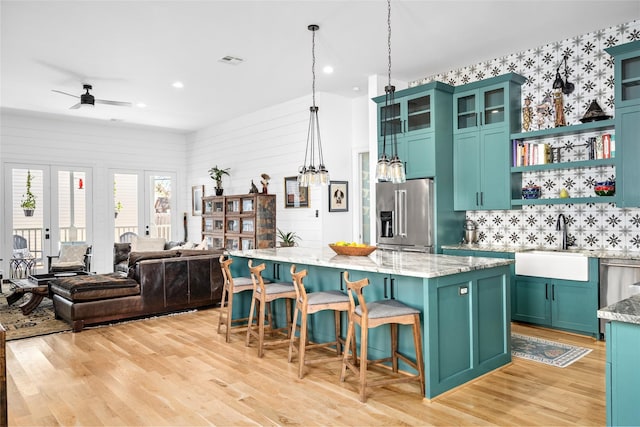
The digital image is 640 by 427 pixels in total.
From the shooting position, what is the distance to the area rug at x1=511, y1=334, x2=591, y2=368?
3863 mm

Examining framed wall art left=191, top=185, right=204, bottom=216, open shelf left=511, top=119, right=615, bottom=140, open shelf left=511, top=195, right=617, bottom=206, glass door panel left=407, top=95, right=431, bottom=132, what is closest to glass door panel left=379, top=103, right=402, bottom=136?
glass door panel left=407, top=95, right=431, bottom=132

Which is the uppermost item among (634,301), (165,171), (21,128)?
(21,128)

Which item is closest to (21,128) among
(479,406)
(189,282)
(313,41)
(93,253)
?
(93,253)

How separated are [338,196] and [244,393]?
4507 millimetres

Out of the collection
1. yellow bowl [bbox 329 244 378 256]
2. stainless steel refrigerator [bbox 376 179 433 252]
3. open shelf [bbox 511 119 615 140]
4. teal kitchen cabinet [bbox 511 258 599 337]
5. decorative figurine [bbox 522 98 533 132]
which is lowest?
teal kitchen cabinet [bbox 511 258 599 337]

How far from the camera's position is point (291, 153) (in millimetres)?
7781

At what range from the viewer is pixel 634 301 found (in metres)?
2.18

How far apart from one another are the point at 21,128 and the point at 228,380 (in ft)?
25.8

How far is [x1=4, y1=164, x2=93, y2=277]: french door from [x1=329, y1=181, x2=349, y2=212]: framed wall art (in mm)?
5496

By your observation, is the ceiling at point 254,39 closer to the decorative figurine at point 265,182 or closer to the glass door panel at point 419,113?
the glass door panel at point 419,113

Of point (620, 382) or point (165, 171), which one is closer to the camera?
point (620, 382)

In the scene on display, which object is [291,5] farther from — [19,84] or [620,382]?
[19,84]

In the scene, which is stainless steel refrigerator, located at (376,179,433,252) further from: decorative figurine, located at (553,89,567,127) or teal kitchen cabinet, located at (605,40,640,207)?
teal kitchen cabinet, located at (605,40,640,207)

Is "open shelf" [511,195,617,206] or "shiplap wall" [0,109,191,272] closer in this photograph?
"open shelf" [511,195,617,206]
